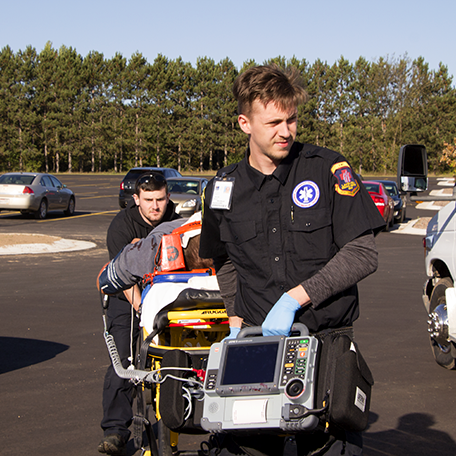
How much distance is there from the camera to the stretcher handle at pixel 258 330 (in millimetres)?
2264

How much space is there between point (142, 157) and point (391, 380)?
79.0m

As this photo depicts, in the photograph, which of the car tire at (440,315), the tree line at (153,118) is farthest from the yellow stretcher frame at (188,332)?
the tree line at (153,118)

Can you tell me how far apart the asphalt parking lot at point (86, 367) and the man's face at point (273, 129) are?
2458 mm

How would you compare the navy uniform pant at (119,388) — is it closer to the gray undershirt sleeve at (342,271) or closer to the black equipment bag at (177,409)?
the black equipment bag at (177,409)

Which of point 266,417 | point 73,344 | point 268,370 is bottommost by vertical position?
point 73,344

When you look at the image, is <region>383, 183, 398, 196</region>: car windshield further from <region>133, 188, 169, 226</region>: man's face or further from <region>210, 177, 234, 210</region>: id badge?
<region>210, 177, 234, 210</region>: id badge

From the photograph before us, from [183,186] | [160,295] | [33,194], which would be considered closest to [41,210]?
[33,194]

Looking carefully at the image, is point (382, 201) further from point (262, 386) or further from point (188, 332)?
point (262, 386)

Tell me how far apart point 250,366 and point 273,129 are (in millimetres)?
924

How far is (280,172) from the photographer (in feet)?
8.16

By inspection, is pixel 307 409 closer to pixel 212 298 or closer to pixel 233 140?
pixel 212 298

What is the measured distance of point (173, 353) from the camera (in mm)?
2590

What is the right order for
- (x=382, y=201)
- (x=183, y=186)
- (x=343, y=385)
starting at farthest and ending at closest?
(x=183, y=186), (x=382, y=201), (x=343, y=385)

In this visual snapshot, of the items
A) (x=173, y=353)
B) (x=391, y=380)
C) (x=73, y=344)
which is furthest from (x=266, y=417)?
(x=73, y=344)
